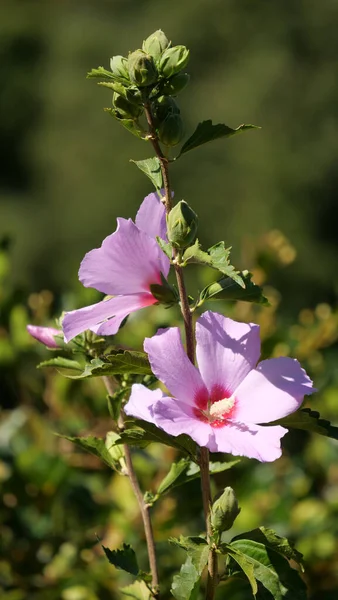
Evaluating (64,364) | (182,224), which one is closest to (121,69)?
(182,224)

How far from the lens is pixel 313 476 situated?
51.9 inches

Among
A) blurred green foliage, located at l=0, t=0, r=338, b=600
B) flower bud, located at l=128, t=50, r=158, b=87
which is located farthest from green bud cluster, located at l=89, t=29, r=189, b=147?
blurred green foliage, located at l=0, t=0, r=338, b=600

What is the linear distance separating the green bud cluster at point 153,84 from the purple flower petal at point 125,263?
0.23 ft

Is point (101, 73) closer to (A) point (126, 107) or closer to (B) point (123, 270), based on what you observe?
(A) point (126, 107)

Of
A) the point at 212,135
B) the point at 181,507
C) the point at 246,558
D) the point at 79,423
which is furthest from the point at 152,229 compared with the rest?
the point at 79,423

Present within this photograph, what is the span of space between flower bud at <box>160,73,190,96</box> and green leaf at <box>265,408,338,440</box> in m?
0.25

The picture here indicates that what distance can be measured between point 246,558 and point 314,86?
9.54 ft

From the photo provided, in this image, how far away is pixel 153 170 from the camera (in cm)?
62

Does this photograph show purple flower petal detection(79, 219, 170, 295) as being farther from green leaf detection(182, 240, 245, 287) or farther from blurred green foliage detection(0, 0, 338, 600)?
blurred green foliage detection(0, 0, 338, 600)

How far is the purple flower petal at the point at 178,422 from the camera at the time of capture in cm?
54

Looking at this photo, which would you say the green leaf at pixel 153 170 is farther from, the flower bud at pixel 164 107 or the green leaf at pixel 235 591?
the green leaf at pixel 235 591

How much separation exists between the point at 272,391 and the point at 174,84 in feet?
0.76

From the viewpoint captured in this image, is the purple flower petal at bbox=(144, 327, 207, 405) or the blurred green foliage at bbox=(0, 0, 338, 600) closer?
the purple flower petal at bbox=(144, 327, 207, 405)

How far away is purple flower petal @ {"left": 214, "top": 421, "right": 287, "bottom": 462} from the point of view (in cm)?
54
